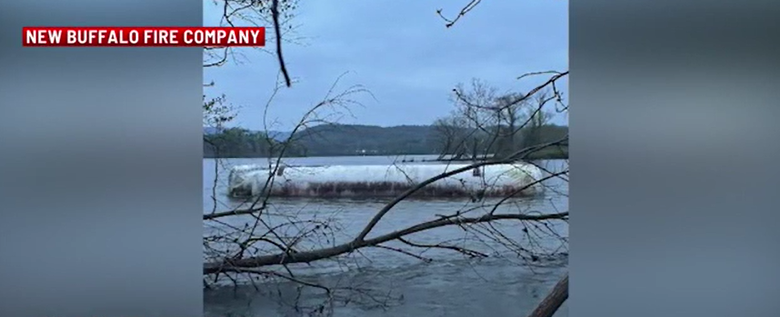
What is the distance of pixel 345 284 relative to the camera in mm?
2463

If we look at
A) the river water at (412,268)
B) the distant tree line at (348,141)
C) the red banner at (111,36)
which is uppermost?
the red banner at (111,36)

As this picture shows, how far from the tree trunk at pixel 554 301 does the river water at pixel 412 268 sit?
0.23 metres

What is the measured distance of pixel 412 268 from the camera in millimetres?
2531

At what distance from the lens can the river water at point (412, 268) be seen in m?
2.22

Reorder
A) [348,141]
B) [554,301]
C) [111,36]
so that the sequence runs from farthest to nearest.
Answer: [348,141]
[554,301]
[111,36]

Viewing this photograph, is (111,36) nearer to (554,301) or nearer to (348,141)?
(348,141)

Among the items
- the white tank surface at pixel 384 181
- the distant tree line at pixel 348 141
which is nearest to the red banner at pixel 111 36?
the distant tree line at pixel 348 141

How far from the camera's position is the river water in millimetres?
2217

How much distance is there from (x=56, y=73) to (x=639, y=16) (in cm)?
121

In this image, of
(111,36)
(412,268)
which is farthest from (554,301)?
(111,36)

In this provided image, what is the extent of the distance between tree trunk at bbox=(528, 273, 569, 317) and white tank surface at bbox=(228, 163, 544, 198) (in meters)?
0.50

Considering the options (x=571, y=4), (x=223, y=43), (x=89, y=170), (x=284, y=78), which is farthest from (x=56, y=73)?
(x=571, y=4)

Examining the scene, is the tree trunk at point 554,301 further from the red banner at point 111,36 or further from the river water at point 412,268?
the red banner at point 111,36

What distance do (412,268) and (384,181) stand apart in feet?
1.37
